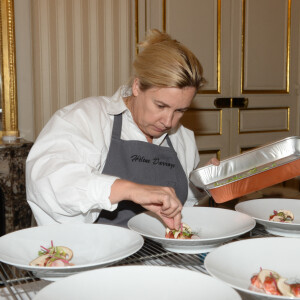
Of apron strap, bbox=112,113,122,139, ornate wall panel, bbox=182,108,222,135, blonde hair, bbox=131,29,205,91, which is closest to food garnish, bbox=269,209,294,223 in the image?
blonde hair, bbox=131,29,205,91

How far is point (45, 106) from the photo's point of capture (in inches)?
121

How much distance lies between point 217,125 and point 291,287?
3204 millimetres

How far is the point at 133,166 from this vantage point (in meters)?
1.58

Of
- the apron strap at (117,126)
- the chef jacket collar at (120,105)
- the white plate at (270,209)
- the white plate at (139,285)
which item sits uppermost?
the chef jacket collar at (120,105)

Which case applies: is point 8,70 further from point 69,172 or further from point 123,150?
point 69,172

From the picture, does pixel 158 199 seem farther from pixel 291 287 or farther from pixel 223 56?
pixel 223 56

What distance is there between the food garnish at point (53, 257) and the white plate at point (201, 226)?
18 cm

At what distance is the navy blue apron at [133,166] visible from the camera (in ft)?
5.13

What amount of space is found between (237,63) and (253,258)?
10.7 ft

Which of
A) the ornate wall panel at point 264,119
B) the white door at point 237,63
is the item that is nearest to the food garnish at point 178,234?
the white door at point 237,63

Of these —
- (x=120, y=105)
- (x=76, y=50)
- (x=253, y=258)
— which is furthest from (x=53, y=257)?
(x=76, y=50)

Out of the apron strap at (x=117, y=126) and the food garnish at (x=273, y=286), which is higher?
the apron strap at (x=117, y=126)

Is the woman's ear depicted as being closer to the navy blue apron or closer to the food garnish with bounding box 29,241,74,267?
the navy blue apron

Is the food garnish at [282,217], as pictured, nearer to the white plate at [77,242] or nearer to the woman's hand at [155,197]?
the woman's hand at [155,197]
